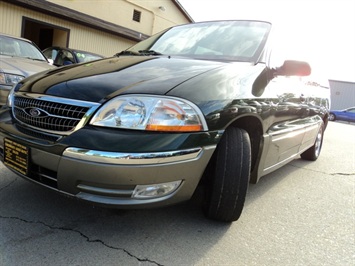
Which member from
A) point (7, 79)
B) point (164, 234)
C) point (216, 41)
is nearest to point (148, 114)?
point (164, 234)

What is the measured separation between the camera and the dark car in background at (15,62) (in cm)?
464

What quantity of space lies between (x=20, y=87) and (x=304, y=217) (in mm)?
2655

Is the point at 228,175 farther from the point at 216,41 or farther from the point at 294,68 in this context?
the point at 216,41

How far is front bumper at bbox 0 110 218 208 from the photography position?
1.87 m

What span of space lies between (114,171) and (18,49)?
5553mm

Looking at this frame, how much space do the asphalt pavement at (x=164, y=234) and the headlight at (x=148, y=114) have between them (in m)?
0.80

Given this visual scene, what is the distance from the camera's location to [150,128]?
1948 millimetres

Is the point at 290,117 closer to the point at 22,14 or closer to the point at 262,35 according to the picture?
the point at 262,35

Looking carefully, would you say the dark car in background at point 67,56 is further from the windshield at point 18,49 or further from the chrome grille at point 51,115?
the chrome grille at point 51,115

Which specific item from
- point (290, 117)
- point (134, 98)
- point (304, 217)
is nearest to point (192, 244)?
point (134, 98)

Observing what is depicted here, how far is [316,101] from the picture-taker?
14.3 feet

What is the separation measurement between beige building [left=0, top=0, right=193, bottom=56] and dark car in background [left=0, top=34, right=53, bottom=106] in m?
5.61

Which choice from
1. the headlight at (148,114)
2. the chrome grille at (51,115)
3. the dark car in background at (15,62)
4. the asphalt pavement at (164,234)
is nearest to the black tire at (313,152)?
the asphalt pavement at (164,234)

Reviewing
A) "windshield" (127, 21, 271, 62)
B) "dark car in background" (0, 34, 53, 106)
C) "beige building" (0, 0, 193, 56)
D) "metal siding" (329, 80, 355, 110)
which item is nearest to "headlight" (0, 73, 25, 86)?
"dark car in background" (0, 34, 53, 106)
